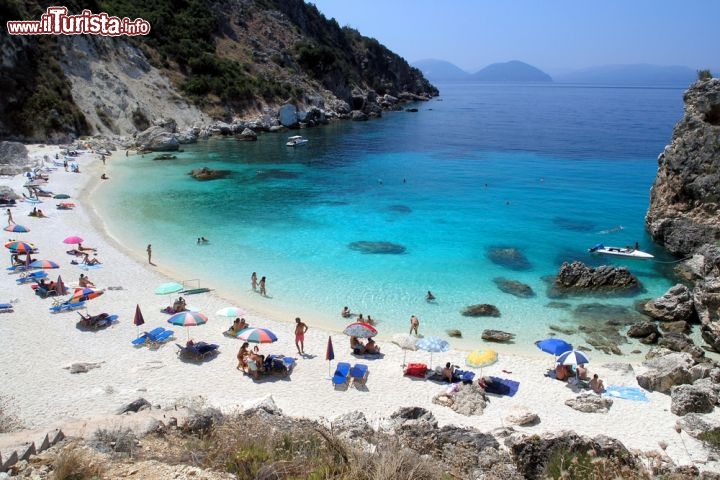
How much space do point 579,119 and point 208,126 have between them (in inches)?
3168

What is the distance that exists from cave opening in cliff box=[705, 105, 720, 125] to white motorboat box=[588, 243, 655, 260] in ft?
29.2

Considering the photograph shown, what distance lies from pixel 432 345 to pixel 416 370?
5.27 feet

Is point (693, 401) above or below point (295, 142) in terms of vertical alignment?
below

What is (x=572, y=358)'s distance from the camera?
16875mm

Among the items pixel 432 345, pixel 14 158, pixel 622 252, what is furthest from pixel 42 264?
pixel 622 252

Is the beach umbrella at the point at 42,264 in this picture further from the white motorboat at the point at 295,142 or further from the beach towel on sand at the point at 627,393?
the white motorboat at the point at 295,142

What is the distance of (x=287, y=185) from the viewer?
48250mm

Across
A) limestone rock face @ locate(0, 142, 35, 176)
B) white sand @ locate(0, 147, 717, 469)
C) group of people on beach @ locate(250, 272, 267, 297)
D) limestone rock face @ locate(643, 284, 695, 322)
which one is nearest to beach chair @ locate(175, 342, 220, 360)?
white sand @ locate(0, 147, 717, 469)

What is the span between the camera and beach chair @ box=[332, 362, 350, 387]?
16.1 meters

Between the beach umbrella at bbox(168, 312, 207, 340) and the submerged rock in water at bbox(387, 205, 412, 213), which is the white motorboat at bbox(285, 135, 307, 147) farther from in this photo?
the beach umbrella at bbox(168, 312, 207, 340)

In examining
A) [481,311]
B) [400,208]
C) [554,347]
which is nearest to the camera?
[554,347]

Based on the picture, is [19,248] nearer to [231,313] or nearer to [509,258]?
[231,313]

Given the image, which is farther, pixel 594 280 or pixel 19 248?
pixel 594 280

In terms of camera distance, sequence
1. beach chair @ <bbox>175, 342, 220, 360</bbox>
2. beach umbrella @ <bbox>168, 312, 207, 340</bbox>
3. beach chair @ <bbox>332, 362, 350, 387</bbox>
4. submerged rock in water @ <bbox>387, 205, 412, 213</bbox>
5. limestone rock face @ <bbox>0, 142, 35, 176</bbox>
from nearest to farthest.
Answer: beach chair @ <bbox>332, 362, 350, 387</bbox> → beach chair @ <bbox>175, 342, 220, 360</bbox> → beach umbrella @ <bbox>168, 312, 207, 340</bbox> → submerged rock in water @ <bbox>387, 205, 412, 213</bbox> → limestone rock face @ <bbox>0, 142, 35, 176</bbox>
